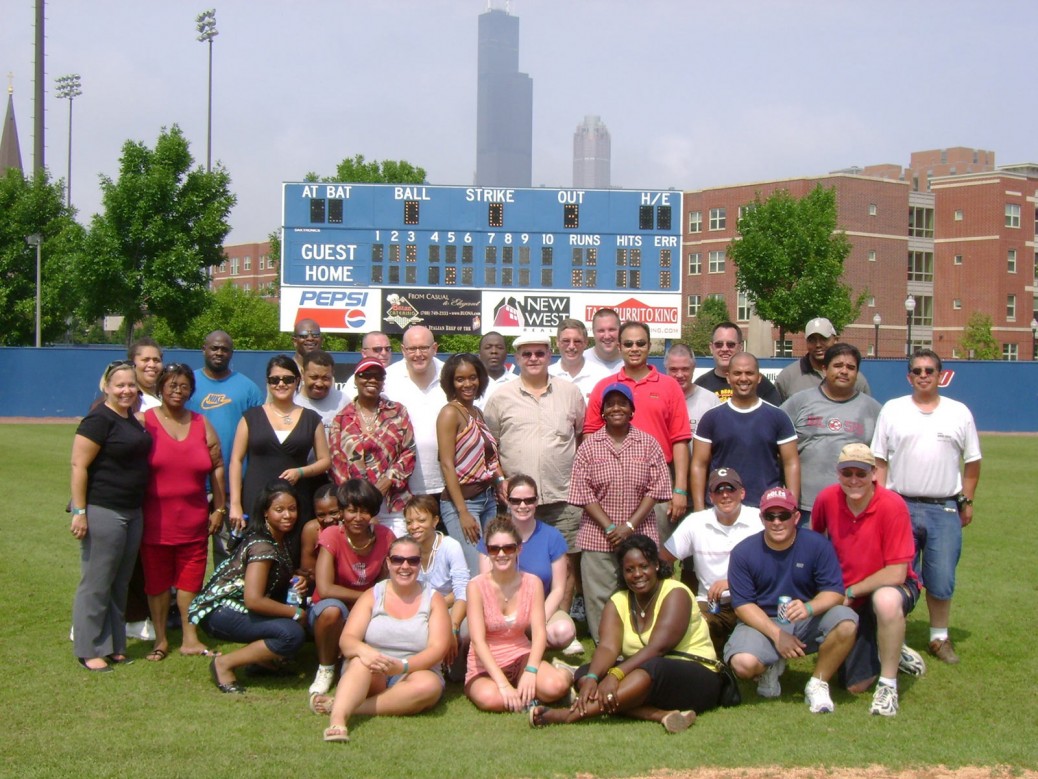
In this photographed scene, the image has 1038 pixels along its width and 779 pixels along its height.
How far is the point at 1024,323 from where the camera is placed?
67.9 meters

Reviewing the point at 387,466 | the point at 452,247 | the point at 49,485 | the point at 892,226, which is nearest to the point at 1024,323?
the point at 892,226

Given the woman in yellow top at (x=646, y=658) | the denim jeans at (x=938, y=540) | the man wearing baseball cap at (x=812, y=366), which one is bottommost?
the woman in yellow top at (x=646, y=658)

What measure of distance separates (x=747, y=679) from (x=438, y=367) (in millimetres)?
2961

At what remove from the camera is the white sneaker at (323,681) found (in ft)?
18.3

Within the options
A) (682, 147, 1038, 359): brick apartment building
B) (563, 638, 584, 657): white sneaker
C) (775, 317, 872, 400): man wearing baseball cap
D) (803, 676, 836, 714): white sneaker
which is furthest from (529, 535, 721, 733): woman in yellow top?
(682, 147, 1038, 359): brick apartment building

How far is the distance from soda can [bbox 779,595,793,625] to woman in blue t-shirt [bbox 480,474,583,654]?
1.19m

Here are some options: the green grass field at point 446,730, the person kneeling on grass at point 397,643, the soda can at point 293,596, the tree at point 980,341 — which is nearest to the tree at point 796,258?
the tree at point 980,341

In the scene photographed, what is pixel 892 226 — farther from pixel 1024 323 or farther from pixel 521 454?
pixel 521 454

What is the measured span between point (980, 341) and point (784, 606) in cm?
5964

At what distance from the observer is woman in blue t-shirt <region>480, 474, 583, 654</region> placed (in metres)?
6.00

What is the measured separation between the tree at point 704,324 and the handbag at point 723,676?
4852 centimetres

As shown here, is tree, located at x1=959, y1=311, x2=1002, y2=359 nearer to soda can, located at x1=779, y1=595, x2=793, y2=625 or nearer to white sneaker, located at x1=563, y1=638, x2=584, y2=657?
white sneaker, located at x1=563, y1=638, x2=584, y2=657

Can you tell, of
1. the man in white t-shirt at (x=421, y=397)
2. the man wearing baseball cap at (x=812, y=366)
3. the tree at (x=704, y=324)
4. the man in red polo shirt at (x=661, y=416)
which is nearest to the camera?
the man in white t-shirt at (x=421, y=397)

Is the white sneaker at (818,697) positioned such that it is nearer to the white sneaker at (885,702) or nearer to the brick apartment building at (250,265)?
the white sneaker at (885,702)
